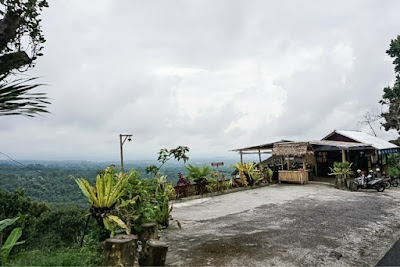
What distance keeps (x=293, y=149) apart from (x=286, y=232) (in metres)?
9.03

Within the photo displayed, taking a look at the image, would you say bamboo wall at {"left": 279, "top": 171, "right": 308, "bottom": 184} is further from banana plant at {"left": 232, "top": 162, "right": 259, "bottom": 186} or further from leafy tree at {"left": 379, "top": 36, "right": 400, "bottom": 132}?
leafy tree at {"left": 379, "top": 36, "right": 400, "bottom": 132}

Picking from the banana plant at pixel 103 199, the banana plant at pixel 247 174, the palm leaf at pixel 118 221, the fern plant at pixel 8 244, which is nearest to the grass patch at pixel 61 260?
the fern plant at pixel 8 244

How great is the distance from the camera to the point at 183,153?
7.30m

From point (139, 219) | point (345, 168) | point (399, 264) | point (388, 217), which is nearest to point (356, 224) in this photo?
point (388, 217)

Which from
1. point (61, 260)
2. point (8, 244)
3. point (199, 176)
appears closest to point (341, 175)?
point (199, 176)

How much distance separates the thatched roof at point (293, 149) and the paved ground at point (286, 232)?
169 inches

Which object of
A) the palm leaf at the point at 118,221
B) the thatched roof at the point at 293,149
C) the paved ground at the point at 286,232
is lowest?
the paved ground at the point at 286,232

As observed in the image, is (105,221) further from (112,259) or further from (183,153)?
(183,153)

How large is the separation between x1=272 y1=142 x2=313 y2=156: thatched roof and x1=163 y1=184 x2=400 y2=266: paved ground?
430 cm

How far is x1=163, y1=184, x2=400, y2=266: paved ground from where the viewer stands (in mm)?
4328

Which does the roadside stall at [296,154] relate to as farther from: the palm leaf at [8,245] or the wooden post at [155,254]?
the palm leaf at [8,245]

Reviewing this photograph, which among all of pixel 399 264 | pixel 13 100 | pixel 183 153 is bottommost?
pixel 399 264

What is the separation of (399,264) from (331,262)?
0.99 m

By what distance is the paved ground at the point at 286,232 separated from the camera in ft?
14.2
